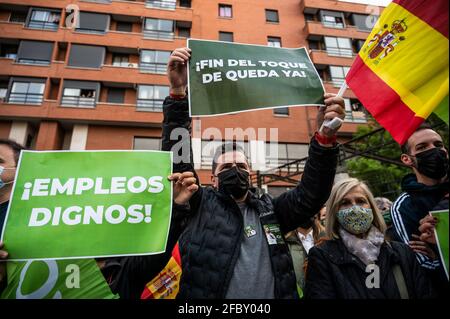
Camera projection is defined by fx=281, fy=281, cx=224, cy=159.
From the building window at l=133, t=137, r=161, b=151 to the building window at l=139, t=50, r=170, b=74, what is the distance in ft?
14.4

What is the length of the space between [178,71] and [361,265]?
6.23 ft

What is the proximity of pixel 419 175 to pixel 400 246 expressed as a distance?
0.59 metres

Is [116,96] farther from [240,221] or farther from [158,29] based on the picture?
[240,221]

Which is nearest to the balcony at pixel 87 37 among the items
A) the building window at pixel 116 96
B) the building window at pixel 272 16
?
the building window at pixel 116 96

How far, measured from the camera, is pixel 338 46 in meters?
19.8

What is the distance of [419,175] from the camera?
2.06 m

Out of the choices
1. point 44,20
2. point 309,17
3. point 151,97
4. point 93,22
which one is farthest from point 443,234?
point 309,17

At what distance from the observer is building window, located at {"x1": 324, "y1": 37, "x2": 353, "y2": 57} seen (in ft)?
64.2

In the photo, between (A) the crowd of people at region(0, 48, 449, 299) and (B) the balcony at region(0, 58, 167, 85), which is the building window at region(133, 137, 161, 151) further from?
(A) the crowd of people at region(0, 48, 449, 299)

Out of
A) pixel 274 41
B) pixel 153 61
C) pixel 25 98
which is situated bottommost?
pixel 25 98
